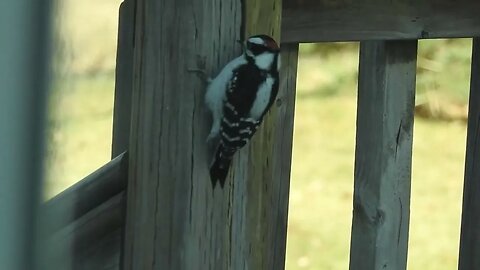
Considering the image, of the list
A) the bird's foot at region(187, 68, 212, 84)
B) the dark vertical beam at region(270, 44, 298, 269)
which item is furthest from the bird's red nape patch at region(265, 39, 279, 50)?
the dark vertical beam at region(270, 44, 298, 269)

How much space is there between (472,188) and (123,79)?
32.3 inches

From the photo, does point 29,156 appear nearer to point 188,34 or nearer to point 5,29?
point 5,29

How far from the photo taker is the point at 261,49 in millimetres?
1648

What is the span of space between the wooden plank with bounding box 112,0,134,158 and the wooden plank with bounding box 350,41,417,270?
50 centimetres

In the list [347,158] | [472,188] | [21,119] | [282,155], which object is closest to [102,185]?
[282,155]

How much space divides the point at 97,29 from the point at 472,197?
160 cm

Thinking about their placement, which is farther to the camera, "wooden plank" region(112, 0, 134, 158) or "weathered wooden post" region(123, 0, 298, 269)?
"wooden plank" region(112, 0, 134, 158)

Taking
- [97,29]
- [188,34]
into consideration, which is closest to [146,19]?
[188,34]

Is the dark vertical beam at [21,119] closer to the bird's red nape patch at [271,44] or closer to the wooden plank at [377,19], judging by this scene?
the bird's red nape patch at [271,44]

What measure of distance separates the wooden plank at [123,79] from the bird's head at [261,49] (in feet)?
0.98

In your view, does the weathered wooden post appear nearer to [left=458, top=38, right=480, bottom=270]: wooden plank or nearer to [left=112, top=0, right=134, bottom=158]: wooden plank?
[left=112, top=0, right=134, bottom=158]: wooden plank

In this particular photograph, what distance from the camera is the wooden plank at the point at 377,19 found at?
2.06 meters

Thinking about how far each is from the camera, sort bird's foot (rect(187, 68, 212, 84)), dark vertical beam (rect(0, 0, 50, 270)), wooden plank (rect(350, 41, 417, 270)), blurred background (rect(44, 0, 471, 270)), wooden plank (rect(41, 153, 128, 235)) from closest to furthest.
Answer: dark vertical beam (rect(0, 0, 50, 270)) → bird's foot (rect(187, 68, 212, 84)) → wooden plank (rect(41, 153, 128, 235)) → wooden plank (rect(350, 41, 417, 270)) → blurred background (rect(44, 0, 471, 270))

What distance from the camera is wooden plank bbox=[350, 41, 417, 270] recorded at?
6.68 ft
